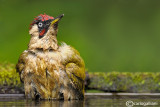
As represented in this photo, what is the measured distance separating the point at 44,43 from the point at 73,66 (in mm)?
419

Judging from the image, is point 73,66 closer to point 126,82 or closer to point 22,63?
point 22,63

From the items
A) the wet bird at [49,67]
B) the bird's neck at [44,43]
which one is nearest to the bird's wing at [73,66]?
the wet bird at [49,67]

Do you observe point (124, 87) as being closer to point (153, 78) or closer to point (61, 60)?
point (153, 78)

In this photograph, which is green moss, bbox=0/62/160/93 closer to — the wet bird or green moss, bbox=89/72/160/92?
green moss, bbox=89/72/160/92

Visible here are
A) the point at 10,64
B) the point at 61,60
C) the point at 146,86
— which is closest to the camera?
the point at 61,60

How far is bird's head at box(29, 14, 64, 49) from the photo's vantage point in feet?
16.2

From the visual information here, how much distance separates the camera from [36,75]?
4.93 metres

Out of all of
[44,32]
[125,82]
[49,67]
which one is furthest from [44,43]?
[125,82]

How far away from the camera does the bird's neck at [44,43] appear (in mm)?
4918

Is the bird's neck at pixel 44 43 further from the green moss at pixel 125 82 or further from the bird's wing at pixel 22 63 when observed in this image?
the green moss at pixel 125 82

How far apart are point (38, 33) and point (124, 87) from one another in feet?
5.50

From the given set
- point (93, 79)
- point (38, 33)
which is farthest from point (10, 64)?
point (38, 33)

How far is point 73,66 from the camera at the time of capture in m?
4.95

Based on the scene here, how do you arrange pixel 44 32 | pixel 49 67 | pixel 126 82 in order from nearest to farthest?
pixel 49 67
pixel 44 32
pixel 126 82
